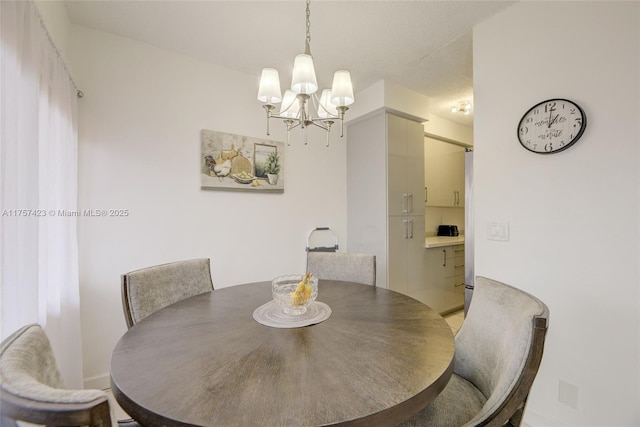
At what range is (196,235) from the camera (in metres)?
2.35

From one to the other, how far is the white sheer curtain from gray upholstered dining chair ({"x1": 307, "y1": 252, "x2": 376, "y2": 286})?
1.52 meters

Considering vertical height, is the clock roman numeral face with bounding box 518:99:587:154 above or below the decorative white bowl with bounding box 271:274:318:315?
above

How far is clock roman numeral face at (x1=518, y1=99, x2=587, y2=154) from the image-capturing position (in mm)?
1486

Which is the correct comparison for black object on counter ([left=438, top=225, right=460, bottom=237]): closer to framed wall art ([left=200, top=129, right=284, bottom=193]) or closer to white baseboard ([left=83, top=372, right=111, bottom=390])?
framed wall art ([left=200, top=129, right=284, bottom=193])

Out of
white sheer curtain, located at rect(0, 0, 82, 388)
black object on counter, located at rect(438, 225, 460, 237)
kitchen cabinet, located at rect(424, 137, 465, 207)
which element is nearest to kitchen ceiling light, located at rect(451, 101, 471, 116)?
kitchen cabinet, located at rect(424, 137, 465, 207)

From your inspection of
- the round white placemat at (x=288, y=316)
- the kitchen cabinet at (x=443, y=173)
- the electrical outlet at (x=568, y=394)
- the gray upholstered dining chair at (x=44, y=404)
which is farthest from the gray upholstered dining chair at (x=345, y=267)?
the kitchen cabinet at (x=443, y=173)

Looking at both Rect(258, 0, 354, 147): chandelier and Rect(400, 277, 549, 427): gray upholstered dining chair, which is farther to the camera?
Rect(258, 0, 354, 147): chandelier

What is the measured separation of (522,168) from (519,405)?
1.46m

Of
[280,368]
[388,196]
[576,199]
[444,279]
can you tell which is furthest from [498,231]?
[444,279]

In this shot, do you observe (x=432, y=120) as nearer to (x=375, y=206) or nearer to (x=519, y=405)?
(x=375, y=206)

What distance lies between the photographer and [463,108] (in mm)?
3342

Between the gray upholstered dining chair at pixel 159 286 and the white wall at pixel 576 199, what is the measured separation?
1965 millimetres

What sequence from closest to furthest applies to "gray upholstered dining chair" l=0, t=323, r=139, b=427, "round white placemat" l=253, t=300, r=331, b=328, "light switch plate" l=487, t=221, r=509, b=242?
1. "gray upholstered dining chair" l=0, t=323, r=139, b=427
2. "round white placemat" l=253, t=300, r=331, b=328
3. "light switch plate" l=487, t=221, r=509, b=242

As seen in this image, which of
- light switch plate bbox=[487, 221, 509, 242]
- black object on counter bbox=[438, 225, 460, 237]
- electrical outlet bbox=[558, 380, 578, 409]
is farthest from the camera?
black object on counter bbox=[438, 225, 460, 237]
